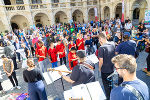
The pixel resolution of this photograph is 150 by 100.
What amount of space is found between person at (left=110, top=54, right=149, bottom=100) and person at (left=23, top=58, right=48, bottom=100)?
235cm

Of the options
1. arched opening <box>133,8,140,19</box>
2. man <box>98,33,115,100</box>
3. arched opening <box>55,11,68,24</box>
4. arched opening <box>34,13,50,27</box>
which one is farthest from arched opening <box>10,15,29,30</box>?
arched opening <box>133,8,140,19</box>

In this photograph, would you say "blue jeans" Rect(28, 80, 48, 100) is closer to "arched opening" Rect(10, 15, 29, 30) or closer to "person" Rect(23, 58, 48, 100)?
"person" Rect(23, 58, 48, 100)

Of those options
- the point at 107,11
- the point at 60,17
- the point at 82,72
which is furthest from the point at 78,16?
the point at 82,72

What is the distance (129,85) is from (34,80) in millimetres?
2618

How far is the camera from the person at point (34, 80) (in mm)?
3088

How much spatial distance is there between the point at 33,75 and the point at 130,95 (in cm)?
261

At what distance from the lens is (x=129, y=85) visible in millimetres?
1427

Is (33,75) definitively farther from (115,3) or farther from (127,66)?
(115,3)

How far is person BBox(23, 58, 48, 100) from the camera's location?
3.09 metres

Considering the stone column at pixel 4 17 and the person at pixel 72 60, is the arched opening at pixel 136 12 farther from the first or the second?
the person at pixel 72 60

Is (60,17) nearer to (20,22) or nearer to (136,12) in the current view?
(20,22)

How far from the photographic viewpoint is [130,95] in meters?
1.35

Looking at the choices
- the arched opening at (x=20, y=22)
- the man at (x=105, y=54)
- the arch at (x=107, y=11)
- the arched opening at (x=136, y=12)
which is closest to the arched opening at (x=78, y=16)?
the arch at (x=107, y=11)

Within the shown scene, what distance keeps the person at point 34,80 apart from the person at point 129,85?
2349 mm
